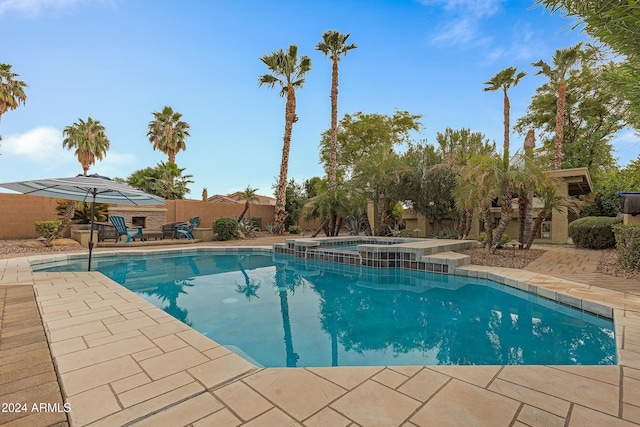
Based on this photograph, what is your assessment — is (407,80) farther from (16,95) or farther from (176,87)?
(16,95)

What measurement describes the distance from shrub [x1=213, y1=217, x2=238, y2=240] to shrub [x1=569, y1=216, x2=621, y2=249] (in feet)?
46.2

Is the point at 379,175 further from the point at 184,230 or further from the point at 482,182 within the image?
the point at 184,230

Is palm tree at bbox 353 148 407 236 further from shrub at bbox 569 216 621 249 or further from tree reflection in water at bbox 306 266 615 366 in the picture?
tree reflection in water at bbox 306 266 615 366

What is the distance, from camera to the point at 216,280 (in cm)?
701

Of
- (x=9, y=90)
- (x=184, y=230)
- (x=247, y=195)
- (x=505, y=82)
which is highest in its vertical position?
(x=505, y=82)

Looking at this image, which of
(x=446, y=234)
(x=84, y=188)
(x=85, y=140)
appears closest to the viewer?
(x=84, y=188)

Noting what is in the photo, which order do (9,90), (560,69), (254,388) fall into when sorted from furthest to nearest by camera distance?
(560,69) → (9,90) → (254,388)

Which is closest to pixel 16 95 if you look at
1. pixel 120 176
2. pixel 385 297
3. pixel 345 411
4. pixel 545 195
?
pixel 120 176

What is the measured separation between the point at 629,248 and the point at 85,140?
960 inches

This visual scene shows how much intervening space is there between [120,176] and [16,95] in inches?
315

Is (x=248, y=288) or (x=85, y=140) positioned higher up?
(x=85, y=140)

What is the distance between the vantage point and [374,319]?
14.4 ft

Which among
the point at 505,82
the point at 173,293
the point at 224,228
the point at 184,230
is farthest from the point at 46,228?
the point at 505,82

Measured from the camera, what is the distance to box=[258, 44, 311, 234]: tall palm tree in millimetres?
16312
